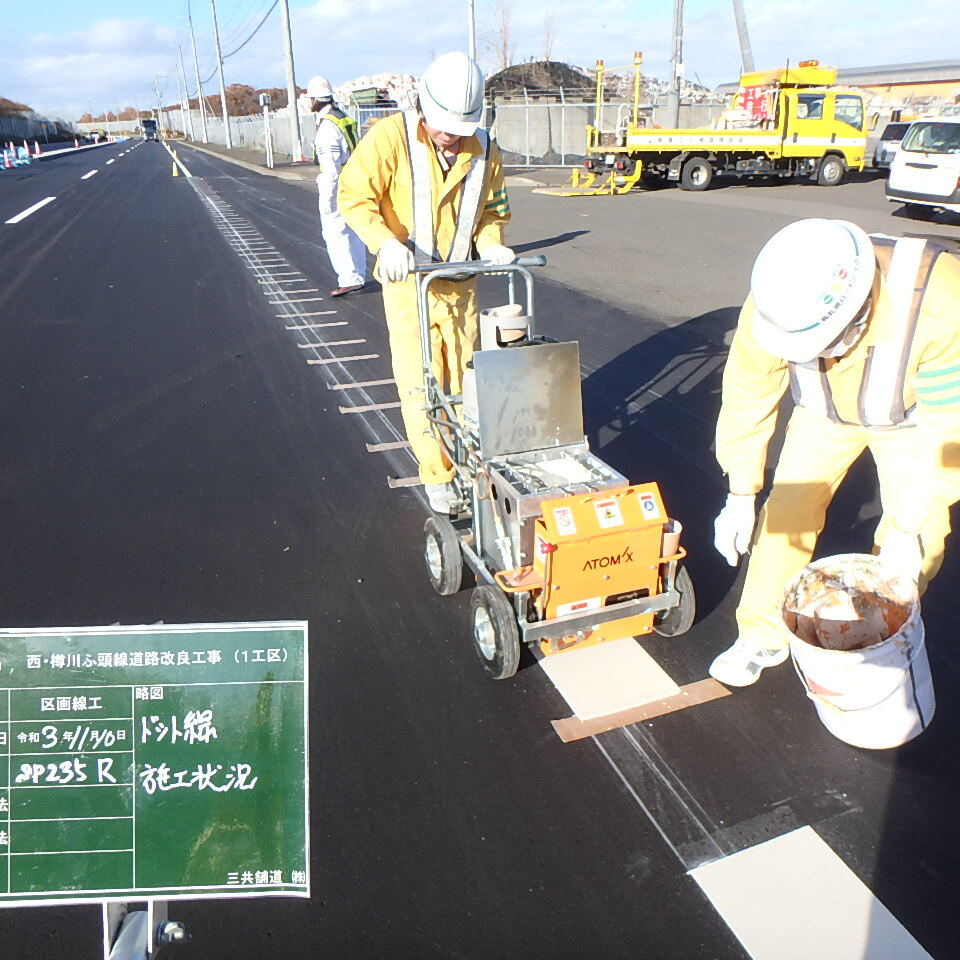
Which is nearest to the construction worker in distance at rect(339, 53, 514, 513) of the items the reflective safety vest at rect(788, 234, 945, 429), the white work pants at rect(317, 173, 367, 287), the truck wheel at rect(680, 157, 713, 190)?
the reflective safety vest at rect(788, 234, 945, 429)

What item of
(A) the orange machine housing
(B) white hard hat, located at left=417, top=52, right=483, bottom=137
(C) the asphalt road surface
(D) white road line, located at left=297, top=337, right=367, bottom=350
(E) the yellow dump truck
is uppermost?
(E) the yellow dump truck

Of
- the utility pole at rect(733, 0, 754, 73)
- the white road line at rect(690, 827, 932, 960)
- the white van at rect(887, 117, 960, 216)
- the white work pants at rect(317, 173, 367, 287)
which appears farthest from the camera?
the utility pole at rect(733, 0, 754, 73)

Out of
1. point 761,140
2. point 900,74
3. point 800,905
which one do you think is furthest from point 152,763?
point 900,74

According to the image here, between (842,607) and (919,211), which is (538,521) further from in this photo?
(919,211)

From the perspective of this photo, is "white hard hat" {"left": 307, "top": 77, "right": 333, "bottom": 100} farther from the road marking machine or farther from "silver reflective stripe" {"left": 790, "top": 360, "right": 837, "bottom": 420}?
"silver reflective stripe" {"left": 790, "top": 360, "right": 837, "bottom": 420}

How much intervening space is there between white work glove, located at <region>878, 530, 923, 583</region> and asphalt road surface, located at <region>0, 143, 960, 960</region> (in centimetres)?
69

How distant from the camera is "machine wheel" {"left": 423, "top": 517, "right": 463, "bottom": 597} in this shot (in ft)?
11.5

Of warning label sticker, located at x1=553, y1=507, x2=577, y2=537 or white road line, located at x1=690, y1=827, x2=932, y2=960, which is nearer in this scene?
white road line, located at x1=690, y1=827, x2=932, y2=960

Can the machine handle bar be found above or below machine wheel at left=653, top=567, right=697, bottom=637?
above

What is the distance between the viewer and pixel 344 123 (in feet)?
28.8

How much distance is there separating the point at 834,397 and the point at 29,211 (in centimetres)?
2047

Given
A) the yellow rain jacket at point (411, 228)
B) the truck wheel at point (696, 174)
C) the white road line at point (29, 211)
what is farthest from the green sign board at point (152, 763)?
the truck wheel at point (696, 174)

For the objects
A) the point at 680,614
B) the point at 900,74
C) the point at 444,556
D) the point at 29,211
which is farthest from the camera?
the point at 900,74

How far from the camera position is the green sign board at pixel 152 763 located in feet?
5.20
